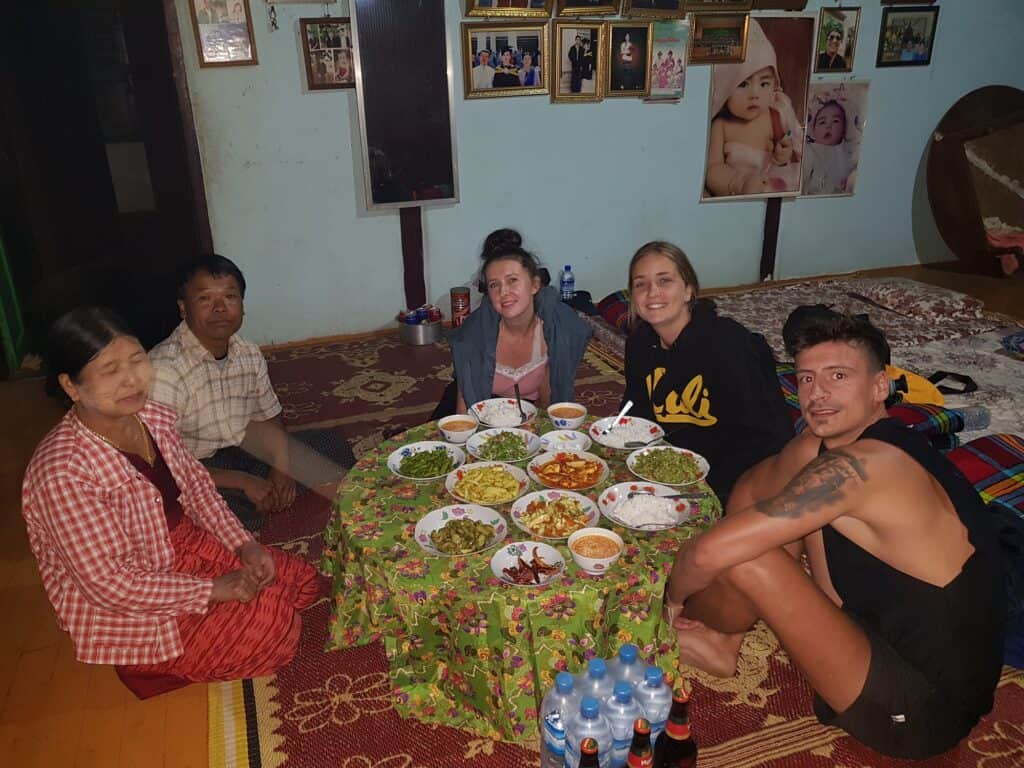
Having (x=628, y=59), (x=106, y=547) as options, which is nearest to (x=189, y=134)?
(x=628, y=59)

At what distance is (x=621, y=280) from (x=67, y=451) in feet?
20.7

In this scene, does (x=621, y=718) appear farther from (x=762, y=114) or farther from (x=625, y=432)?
(x=762, y=114)

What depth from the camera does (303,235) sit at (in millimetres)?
6605

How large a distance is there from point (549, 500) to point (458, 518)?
333mm

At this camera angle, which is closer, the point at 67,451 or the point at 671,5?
the point at 67,451

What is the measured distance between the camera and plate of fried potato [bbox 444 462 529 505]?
2568 millimetres

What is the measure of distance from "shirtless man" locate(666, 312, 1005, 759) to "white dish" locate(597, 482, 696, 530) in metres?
0.17

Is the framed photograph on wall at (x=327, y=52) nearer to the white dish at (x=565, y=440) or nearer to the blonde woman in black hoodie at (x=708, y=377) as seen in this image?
the blonde woman in black hoodie at (x=708, y=377)

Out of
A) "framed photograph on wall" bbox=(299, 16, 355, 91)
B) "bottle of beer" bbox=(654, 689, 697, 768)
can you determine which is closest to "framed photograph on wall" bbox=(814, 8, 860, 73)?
"framed photograph on wall" bbox=(299, 16, 355, 91)

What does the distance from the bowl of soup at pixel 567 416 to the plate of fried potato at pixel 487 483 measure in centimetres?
39

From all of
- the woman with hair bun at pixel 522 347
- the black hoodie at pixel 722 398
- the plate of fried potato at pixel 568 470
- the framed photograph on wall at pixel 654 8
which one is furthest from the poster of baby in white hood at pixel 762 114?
the plate of fried potato at pixel 568 470

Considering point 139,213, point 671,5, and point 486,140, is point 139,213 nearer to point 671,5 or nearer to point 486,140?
point 486,140

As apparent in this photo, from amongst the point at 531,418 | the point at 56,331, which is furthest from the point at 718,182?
the point at 56,331

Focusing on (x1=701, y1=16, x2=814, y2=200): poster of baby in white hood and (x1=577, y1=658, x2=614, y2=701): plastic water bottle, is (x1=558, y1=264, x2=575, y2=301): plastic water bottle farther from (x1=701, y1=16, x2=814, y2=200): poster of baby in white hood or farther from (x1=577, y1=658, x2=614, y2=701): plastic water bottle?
(x1=577, y1=658, x2=614, y2=701): plastic water bottle
